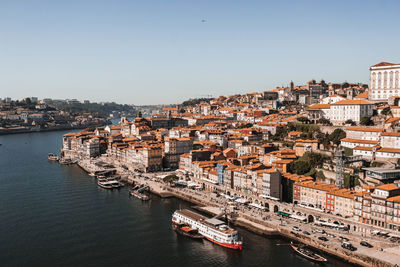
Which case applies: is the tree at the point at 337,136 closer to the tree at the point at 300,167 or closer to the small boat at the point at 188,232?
the tree at the point at 300,167

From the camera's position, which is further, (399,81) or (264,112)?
(264,112)

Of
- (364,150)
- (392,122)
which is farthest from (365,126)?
(364,150)

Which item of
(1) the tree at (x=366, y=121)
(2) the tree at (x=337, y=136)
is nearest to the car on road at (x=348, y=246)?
(2) the tree at (x=337, y=136)

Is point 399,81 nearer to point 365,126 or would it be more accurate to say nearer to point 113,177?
point 365,126

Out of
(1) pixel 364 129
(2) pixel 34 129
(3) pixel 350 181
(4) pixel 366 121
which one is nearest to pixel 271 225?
(3) pixel 350 181

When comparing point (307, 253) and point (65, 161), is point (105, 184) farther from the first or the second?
point (307, 253)
